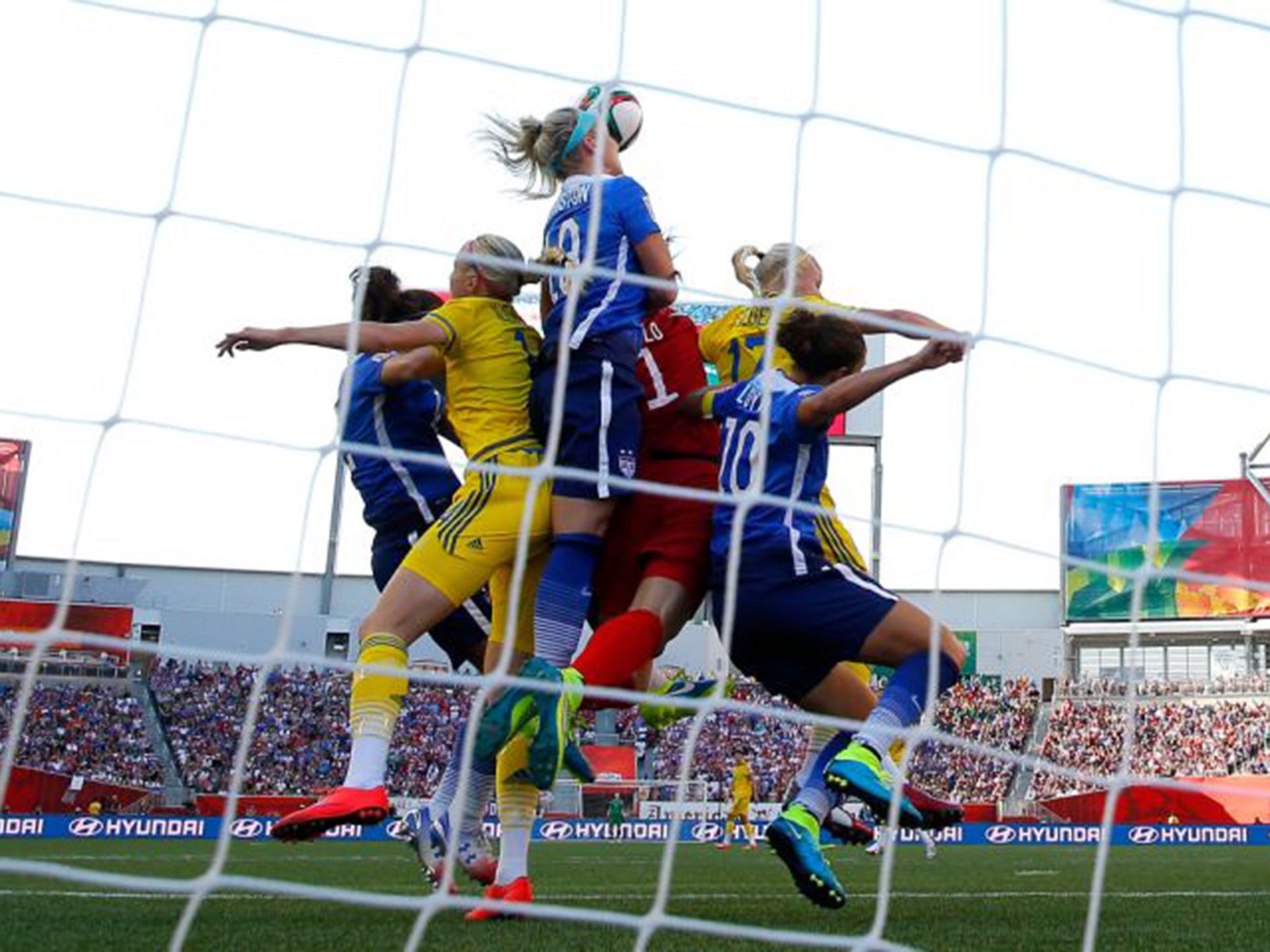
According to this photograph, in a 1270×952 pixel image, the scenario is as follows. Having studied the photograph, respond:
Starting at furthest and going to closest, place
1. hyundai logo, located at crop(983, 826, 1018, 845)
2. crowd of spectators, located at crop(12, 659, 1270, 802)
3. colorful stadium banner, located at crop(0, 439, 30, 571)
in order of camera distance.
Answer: colorful stadium banner, located at crop(0, 439, 30, 571) < crowd of spectators, located at crop(12, 659, 1270, 802) < hyundai logo, located at crop(983, 826, 1018, 845)

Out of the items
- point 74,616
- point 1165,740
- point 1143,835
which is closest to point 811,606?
point 1143,835

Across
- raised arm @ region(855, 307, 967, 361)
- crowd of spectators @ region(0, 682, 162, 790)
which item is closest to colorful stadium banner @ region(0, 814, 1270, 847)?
crowd of spectators @ region(0, 682, 162, 790)

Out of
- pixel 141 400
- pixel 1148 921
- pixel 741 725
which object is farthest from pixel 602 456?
pixel 741 725

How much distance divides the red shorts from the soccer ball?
93 centimetres

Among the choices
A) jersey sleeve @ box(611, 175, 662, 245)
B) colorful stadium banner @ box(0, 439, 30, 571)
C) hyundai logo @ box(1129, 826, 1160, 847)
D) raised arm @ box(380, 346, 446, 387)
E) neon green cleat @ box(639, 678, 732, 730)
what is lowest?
hyundai logo @ box(1129, 826, 1160, 847)

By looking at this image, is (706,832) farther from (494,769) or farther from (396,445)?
(396,445)

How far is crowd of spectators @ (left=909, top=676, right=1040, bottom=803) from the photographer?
27.7 m

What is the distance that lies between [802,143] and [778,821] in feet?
5.73

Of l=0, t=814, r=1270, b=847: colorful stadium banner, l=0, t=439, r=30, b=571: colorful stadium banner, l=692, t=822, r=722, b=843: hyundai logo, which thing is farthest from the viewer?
l=0, t=439, r=30, b=571: colorful stadium banner

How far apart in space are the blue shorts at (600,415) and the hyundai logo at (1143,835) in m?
18.3

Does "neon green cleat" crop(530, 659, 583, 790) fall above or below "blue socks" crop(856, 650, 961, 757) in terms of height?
below

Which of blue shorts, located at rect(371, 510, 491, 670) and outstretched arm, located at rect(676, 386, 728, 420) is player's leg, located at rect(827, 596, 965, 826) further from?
blue shorts, located at rect(371, 510, 491, 670)

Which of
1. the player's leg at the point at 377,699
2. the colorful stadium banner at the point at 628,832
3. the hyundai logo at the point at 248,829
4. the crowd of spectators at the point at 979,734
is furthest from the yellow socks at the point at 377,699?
the crowd of spectators at the point at 979,734

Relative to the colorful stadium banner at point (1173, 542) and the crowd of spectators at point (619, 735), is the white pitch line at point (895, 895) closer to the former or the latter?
the crowd of spectators at point (619, 735)
